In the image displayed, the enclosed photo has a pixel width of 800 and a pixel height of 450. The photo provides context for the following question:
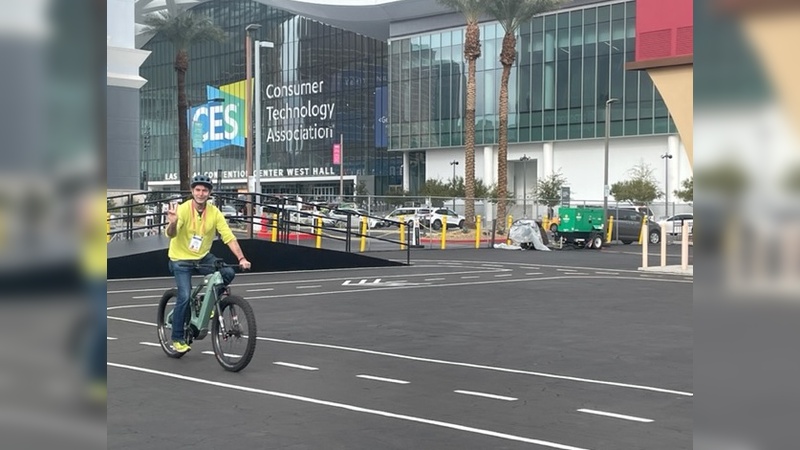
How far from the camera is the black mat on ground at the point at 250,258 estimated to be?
69.8ft

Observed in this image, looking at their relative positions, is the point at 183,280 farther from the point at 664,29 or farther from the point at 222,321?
the point at 664,29

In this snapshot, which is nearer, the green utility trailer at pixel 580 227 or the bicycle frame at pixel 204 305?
the bicycle frame at pixel 204 305

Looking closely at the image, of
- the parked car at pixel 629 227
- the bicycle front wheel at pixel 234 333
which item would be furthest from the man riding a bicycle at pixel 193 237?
the parked car at pixel 629 227

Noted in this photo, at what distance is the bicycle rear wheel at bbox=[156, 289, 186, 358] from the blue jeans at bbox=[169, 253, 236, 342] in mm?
330

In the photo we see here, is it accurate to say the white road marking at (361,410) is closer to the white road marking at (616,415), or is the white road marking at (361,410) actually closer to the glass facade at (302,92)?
the white road marking at (616,415)

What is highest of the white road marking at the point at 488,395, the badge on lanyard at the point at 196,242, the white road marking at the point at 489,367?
the badge on lanyard at the point at 196,242

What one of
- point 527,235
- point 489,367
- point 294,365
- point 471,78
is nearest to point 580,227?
point 527,235

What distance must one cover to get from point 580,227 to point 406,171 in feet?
145

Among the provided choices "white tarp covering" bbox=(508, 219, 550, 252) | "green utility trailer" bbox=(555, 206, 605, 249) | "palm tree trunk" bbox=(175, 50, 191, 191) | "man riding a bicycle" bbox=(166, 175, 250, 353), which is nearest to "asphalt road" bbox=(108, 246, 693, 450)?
"man riding a bicycle" bbox=(166, 175, 250, 353)

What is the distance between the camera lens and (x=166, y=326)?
416 inches

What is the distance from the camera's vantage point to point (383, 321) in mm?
14172

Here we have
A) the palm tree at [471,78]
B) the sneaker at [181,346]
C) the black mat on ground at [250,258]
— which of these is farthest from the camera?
the palm tree at [471,78]

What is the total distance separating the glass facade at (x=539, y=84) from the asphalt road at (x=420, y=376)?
1927 inches
